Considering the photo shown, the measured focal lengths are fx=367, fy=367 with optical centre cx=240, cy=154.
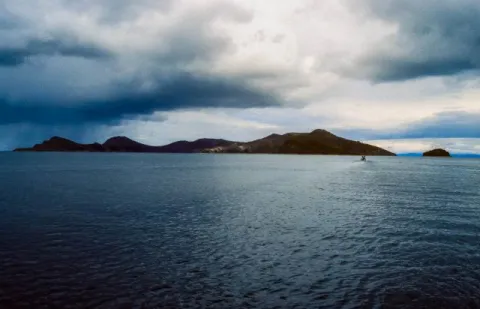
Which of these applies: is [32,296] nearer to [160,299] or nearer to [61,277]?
[61,277]

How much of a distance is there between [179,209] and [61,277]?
29397 millimetres

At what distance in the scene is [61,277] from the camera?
75.9 ft

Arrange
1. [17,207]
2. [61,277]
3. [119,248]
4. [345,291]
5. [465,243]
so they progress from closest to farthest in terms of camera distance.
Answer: [345,291], [61,277], [119,248], [465,243], [17,207]

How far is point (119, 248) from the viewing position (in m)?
30.4

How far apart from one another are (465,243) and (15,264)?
38.1 meters

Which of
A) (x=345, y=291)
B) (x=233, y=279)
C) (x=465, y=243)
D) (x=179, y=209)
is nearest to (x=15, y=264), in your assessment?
(x=233, y=279)

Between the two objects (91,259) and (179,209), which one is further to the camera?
(179,209)

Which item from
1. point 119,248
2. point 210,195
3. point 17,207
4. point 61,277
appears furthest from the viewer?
point 210,195

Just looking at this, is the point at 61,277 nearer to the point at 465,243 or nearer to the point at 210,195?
the point at 465,243

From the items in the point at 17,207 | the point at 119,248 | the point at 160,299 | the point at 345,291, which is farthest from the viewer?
the point at 17,207

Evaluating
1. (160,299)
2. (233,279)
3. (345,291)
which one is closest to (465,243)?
(345,291)

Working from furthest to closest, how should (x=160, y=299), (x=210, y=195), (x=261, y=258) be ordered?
(x=210, y=195)
(x=261, y=258)
(x=160, y=299)

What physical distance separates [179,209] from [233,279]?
3034cm

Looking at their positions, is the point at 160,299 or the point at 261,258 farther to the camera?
the point at 261,258
